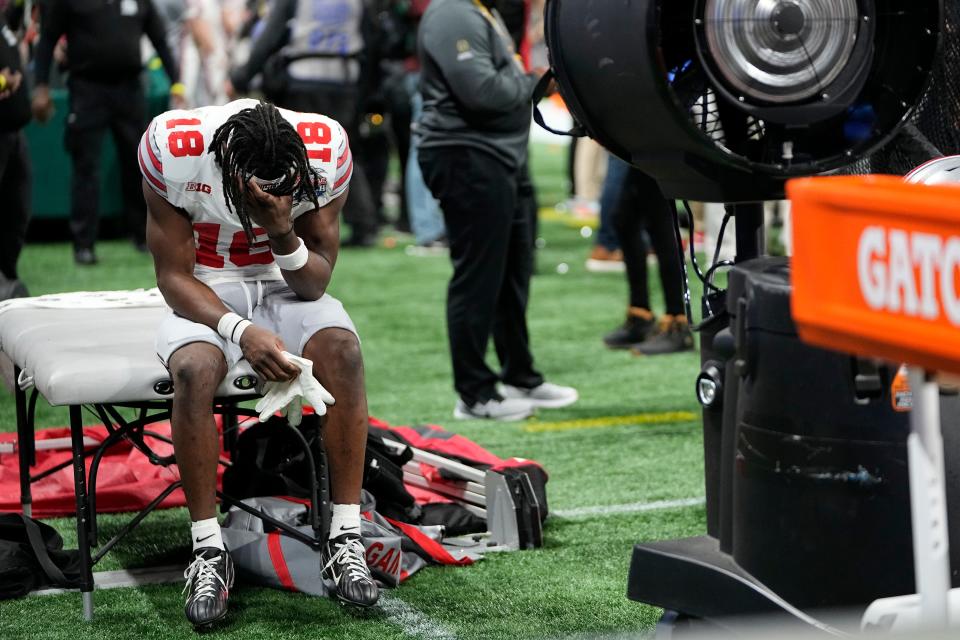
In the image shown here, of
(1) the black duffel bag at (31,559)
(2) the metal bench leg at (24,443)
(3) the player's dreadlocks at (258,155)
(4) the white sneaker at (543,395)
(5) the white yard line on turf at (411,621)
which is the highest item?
(3) the player's dreadlocks at (258,155)

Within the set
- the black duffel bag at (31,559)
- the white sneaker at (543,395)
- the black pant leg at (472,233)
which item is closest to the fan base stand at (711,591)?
the black duffel bag at (31,559)

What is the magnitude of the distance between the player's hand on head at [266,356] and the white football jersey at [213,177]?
32cm

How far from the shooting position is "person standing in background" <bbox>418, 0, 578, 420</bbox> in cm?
536

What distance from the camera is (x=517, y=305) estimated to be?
5891 mm

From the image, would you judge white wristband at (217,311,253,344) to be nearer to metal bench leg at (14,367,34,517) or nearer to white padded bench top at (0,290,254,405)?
white padded bench top at (0,290,254,405)

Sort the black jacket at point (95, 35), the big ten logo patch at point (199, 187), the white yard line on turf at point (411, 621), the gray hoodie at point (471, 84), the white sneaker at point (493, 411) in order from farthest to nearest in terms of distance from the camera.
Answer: the black jacket at point (95, 35) → the white sneaker at point (493, 411) → the gray hoodie at point (471, 84) → the big ten logo patch at point (199, 187) → the white yard line on turf at point (411, 621)

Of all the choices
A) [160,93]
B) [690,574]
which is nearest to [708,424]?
[690,574]

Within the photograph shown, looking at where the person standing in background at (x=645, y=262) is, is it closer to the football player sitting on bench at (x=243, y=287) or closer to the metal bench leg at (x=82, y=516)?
the football player sitting on bench at (x=243, y=287)

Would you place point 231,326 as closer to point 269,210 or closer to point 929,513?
point 269,210

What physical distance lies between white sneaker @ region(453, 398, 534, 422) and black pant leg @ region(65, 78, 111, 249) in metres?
4.53

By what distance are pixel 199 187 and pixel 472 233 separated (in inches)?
76.4

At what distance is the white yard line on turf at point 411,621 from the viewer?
11.4ft

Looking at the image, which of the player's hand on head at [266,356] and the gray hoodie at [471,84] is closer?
the player's hand on head at [266,356]

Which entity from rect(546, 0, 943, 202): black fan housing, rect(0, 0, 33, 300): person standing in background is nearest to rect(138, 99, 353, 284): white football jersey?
rect(546, 0, 943, 202): black fan housing
